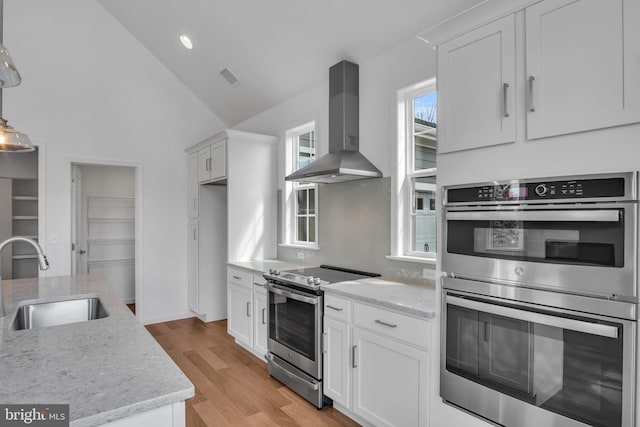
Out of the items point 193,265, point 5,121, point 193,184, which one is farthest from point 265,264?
point 5,121

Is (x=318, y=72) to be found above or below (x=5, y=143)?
above

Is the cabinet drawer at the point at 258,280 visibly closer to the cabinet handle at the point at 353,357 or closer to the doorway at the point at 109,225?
the cabinet handle at the point at 353,357

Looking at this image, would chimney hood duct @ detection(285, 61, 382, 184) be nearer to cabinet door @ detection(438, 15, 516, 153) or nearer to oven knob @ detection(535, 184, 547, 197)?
cabinet door @ detection(438, 15, 516, 153)

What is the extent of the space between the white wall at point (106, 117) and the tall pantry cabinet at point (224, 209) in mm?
296

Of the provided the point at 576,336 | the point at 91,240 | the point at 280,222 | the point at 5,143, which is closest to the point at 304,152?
the point at 280,222

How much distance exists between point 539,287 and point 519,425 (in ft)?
2.10

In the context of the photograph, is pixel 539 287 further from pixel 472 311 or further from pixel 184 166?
pixel 184 166

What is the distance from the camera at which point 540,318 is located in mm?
1597

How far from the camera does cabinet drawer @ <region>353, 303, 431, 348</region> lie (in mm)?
2066

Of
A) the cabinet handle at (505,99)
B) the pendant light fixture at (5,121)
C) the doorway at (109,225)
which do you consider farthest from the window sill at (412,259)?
the doorway at (109,225)

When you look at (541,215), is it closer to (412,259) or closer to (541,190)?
(541,190)

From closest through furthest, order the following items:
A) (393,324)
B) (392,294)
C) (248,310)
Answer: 1. (393,324)
2. (392,294)
3. (248,310)

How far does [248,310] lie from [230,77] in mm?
2682

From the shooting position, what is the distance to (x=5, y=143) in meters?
2.27
